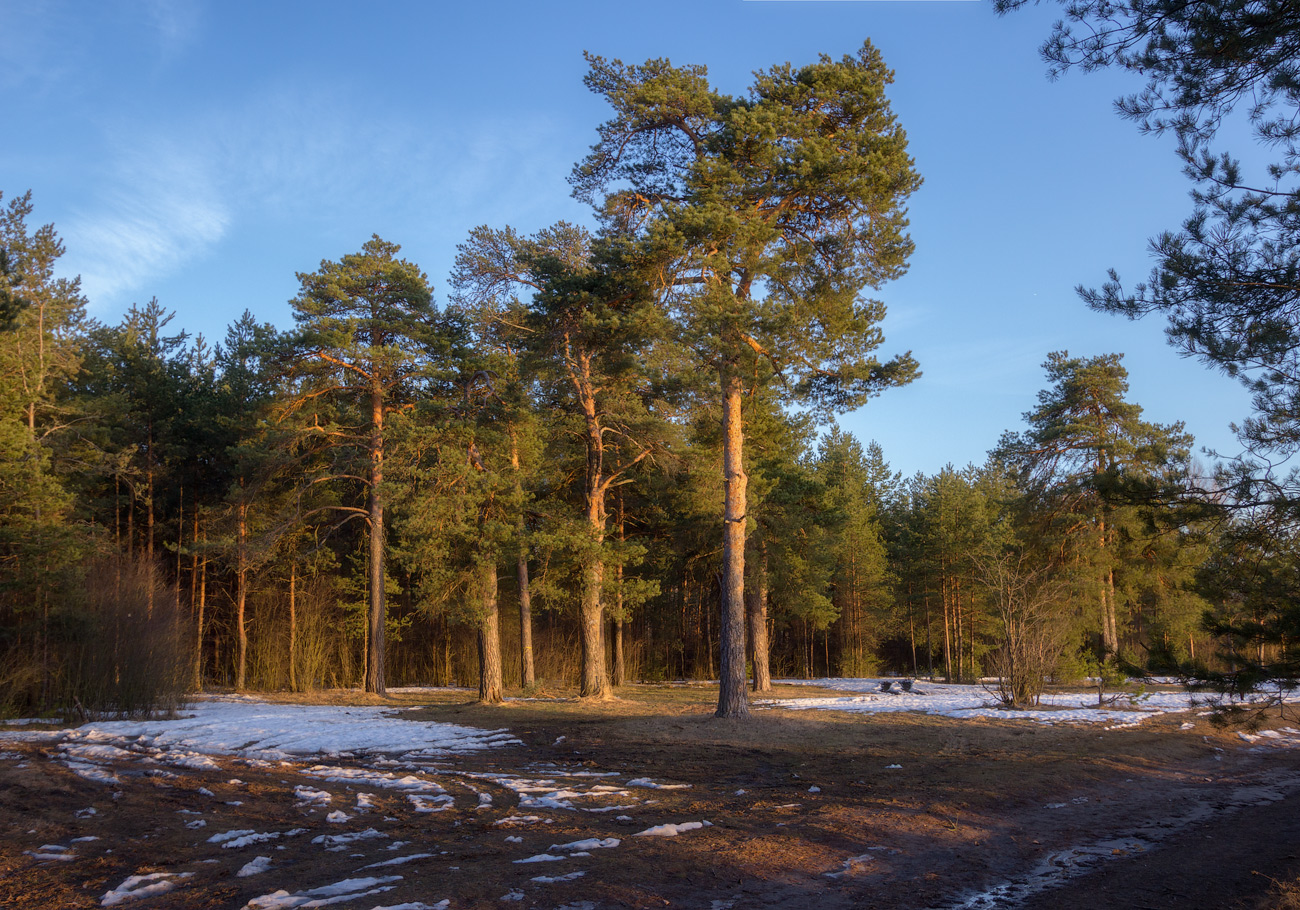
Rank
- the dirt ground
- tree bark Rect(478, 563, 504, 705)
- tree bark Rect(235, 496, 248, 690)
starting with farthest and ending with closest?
1. tree bark Rect(235, 496, 248, 690)
2. tree bark Rect(478, 563, 504, 705)
3. the dirt ground

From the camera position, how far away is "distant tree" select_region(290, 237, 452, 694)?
20.2 metres

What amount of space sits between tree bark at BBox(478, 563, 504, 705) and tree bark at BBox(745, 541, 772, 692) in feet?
25.0

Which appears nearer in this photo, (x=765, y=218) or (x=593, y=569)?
(x=765, y=218)

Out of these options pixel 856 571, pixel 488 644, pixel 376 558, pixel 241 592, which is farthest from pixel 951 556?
pixel 241 592

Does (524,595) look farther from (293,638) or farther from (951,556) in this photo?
(951,556)

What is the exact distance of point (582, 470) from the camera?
2409cm

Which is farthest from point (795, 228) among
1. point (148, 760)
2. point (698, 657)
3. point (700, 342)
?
point (698, 657)

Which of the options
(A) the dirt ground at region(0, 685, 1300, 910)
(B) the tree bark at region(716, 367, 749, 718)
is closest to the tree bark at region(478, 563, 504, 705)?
(B) the tree bark at region(716, 367, 749, 718)

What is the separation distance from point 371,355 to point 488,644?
7619 mm

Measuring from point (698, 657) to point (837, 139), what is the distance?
26357mm

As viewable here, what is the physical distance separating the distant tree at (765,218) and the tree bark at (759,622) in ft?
30.9

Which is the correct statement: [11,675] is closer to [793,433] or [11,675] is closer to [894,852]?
[894,852]

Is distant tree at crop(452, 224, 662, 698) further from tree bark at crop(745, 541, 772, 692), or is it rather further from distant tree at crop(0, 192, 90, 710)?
distant tree at crop(0, 192, 90, 710)

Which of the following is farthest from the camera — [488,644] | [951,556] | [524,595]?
[951,556]
